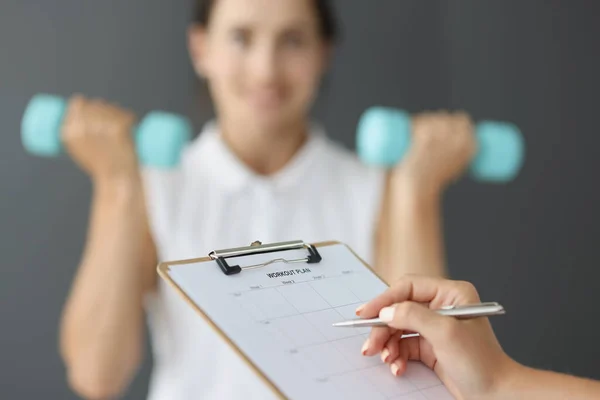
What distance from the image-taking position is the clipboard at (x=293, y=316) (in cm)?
55

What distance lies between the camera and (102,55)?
1.38m

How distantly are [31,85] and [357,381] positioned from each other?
1030 mm

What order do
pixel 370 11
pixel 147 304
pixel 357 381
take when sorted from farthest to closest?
pixel 370 11 < pixel 147 304 < pixel 357 381

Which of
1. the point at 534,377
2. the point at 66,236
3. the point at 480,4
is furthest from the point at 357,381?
the point at 480,4

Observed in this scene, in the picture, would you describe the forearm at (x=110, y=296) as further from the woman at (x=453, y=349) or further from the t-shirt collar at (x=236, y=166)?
the woman at (x=453, y=349)

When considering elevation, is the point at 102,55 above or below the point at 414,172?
above

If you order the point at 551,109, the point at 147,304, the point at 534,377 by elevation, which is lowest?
A: the point at 147,304

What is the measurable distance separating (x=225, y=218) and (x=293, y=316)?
2.12 feet

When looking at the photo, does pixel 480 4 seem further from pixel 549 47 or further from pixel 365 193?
pixel 365 193

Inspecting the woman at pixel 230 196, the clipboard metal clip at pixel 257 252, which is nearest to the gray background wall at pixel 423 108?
the woman at pixel 230 196

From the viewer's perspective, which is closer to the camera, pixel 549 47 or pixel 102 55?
pixel 102 55

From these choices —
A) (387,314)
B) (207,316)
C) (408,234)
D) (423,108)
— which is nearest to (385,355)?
(387,314)

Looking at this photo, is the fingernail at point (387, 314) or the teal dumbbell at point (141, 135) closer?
the fingernail at point (387, 314)

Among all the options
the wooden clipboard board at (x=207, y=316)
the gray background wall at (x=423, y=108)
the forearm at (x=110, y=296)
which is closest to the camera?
the wooden clipboard board at (x=207, y=316)
